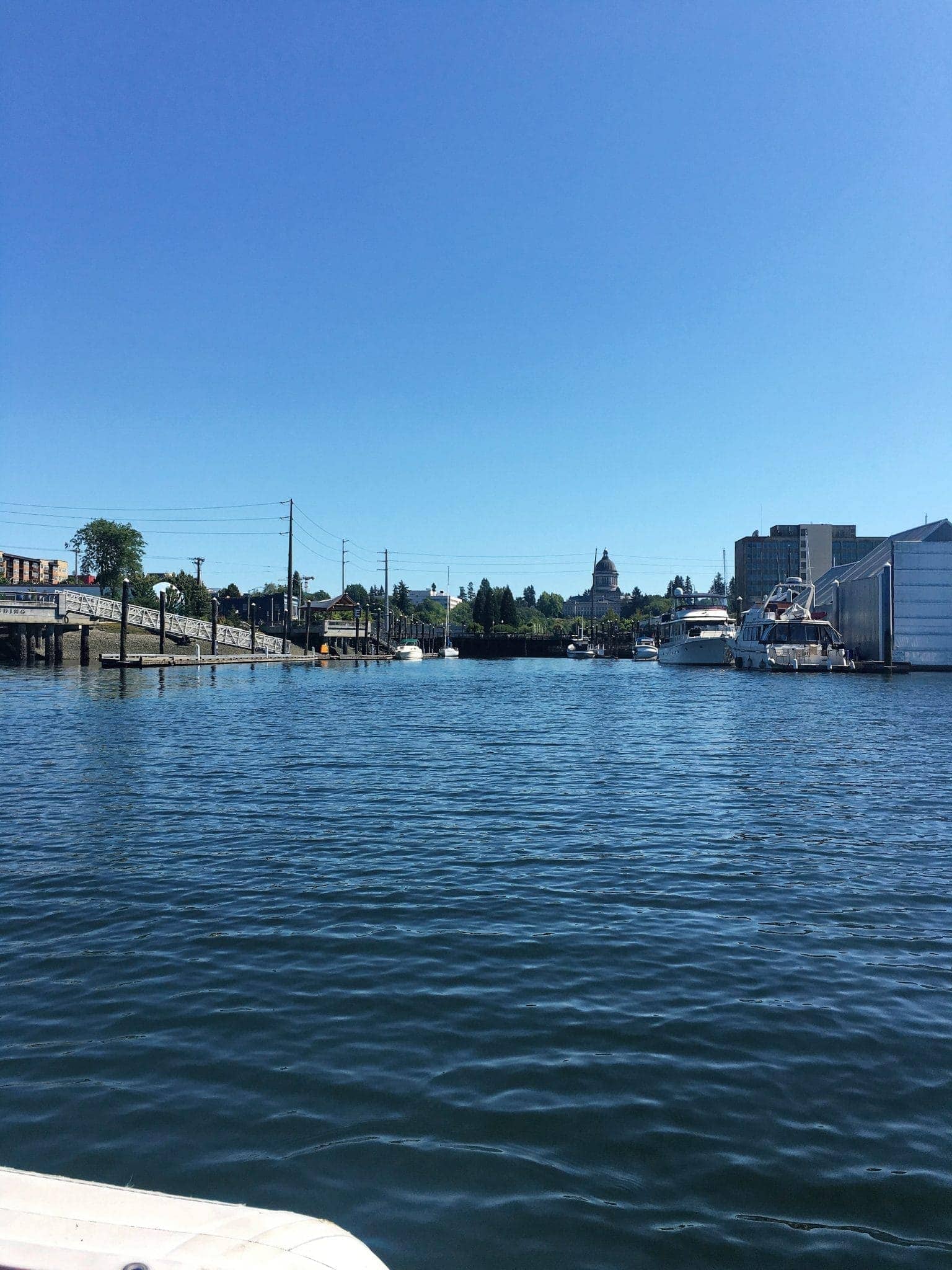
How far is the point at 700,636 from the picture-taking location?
99312 millimetres

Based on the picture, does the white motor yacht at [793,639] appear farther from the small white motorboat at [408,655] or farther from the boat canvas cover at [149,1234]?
the boat canvas cover at [149,1234]

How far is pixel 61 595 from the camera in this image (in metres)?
77.5

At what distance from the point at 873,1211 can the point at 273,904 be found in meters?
7.40

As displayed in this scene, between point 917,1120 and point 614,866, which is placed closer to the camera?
point 917,1120

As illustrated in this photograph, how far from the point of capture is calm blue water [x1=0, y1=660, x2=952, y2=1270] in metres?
5.23

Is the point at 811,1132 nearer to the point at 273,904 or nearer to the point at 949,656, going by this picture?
the point at 273,904

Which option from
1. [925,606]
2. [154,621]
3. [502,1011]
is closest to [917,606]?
[925,606]

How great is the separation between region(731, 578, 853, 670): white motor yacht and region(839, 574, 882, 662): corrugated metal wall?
2.11 metres

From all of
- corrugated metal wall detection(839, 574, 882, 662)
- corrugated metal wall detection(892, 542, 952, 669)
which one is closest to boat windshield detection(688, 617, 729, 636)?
corrugated metal wall detection(839, 574, 882, 662)

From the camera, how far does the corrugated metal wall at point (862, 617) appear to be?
86562mm

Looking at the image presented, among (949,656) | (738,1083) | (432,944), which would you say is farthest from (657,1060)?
(949,656)

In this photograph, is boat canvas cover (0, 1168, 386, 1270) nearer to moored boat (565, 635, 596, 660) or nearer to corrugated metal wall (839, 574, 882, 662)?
corrugated metal wall (839, 574, 882, 662)

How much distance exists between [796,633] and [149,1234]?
8899 centimetres

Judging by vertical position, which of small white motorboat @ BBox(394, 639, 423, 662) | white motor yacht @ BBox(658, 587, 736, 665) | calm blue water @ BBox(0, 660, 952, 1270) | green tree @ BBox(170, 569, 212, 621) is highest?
green tree @ BBox(170, 569, 212, 621)
